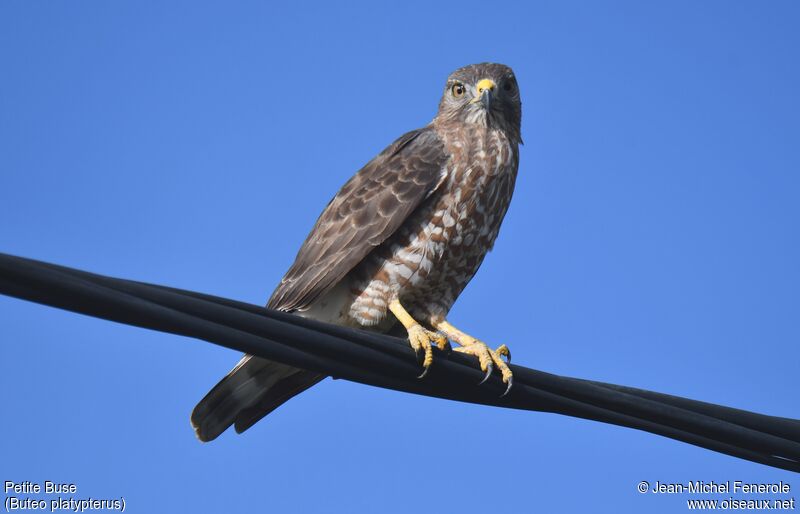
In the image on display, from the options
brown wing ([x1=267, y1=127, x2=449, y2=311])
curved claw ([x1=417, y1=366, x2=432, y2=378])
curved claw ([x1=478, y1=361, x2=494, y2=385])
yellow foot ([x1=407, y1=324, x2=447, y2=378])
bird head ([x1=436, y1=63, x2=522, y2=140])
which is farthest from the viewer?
bird head ([x1=436, y1=63, x2=522, y2=140])

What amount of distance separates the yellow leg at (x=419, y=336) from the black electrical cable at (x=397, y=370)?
0.19 m

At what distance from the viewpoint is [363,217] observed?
20.3 feet

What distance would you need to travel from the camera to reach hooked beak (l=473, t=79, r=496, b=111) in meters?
6.89

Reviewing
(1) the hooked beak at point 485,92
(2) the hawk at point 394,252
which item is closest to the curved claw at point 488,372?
(2) the hawk at point 394,252

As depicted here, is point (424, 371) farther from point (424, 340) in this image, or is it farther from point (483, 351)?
point (483, 351)

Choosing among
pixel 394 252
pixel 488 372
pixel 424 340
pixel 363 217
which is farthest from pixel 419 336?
pixel 363 217

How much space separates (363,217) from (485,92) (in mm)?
1407

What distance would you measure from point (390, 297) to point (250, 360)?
3.01 ft

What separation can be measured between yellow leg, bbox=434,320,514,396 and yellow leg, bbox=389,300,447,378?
9.2 inches

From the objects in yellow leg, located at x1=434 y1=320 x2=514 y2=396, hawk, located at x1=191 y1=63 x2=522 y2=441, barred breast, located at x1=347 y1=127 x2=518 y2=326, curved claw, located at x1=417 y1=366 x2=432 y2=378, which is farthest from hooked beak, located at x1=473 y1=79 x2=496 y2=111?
curved claw, located at x1=417 y1=366 x2=432 y2=378

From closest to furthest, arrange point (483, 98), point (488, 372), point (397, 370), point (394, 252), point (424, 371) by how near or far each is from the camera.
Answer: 1. point (397, 370)
2. point (424, 371)
3. point (488, 372)
4. point (394, 252)
5. point (483, 98)

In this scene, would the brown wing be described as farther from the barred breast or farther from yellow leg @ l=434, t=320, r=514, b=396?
yellow leg @ l=434, t=320, r=514, b=396

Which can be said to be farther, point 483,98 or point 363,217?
point 483,98

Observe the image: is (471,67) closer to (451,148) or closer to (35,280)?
(451,148)
